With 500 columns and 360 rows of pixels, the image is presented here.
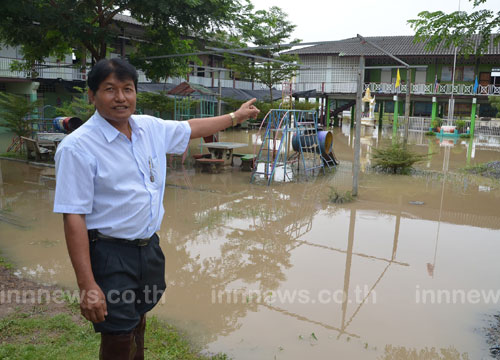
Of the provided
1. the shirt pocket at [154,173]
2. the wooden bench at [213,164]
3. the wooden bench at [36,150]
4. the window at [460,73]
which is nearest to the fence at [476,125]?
the window at [460,73]

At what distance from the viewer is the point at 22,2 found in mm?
8844

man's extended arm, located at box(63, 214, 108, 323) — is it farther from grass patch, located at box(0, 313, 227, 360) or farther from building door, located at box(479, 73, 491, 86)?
building door, located at box(479, 73, 491, 86)

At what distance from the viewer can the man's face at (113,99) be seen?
205 centimetres

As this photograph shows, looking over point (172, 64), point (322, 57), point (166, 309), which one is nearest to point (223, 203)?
point (166, 309)

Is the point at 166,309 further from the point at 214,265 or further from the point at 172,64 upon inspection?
the point at 172,64

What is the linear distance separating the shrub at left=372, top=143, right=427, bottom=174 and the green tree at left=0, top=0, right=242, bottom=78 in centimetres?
547

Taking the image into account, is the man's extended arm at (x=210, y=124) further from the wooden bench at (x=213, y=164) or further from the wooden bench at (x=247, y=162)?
the wooden bench at (x=247, y=162)

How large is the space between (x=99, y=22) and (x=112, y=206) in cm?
1023

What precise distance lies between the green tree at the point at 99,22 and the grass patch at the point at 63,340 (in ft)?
24.0

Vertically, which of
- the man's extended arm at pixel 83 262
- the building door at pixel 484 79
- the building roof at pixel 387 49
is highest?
the building roof at pixel 387 49

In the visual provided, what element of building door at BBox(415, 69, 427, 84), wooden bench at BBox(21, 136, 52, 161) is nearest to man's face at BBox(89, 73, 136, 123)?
wooden bench at BBox(21, 136, 52, 161)

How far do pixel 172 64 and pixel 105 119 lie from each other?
1082 centimetres

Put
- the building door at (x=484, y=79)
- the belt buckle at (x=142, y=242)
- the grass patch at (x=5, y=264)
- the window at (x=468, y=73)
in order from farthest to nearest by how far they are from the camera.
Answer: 1. the window at (x=468, y=73)
2. the building door at (x=484, y=79)
3. the grass patch at (x=5, y=264)
4. the belt buckle at (x=142, y=242)

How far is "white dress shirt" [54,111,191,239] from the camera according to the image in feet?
6.23
